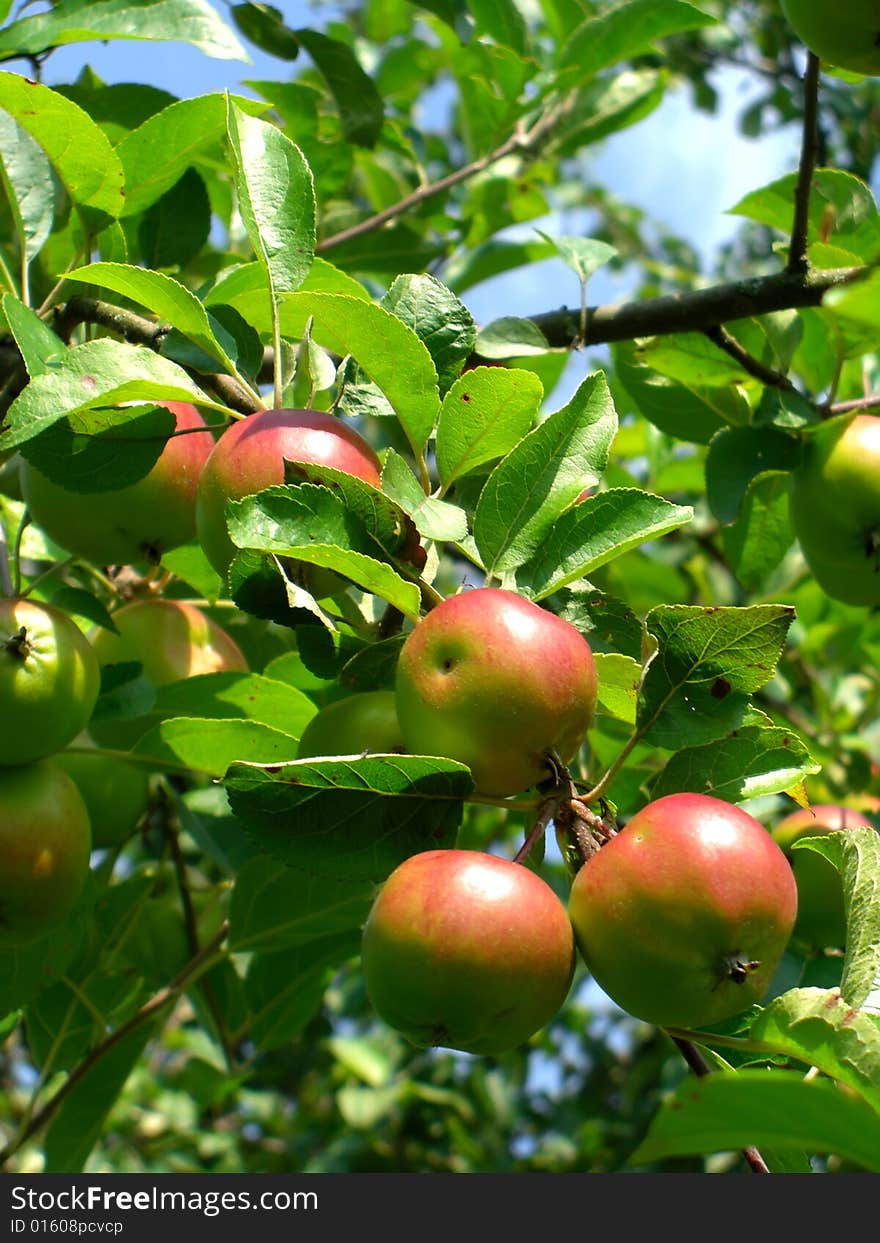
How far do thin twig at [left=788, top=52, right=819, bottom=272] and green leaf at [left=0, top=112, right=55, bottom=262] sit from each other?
897 mm

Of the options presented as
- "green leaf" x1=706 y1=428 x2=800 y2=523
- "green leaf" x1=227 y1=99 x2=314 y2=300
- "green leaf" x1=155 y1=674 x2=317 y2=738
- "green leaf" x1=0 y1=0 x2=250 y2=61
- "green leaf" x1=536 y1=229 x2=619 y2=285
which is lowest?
"green leaf" x1=155 y1=674 x2=317 y2=738

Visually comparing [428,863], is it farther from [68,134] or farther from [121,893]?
[121,893]

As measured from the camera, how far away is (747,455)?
1.62m

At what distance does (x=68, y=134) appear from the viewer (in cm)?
136

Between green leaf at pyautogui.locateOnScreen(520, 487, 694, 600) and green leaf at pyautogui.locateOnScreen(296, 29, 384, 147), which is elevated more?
green leaf at pyautogui.locateOnScreen(296, 29, 384, 147)

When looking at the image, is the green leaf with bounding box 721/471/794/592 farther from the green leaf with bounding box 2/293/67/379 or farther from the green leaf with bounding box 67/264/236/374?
the green leaf with bounding box 2/293/67/379

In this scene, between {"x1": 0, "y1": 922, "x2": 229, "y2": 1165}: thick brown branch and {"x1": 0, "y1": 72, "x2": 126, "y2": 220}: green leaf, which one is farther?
{"x1": 0, "y1": 922, "x2": 229, "y2": 1165}: thick brown branch

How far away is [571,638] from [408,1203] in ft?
1.80

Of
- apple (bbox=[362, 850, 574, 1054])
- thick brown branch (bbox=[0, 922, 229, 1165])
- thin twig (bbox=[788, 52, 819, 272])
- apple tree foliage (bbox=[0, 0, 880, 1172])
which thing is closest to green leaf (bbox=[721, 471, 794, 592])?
apple tree foliage (bbox=[0, 0, 880, 1172])

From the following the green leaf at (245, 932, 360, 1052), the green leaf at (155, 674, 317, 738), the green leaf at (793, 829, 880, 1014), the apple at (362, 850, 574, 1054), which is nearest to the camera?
the apple at (362, 850, 574, 1054)

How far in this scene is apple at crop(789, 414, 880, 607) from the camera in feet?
4.90

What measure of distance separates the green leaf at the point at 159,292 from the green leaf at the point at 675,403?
736 millimetres

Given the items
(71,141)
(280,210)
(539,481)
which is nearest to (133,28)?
(71,141)

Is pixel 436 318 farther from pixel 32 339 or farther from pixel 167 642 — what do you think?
pixel 167 642
